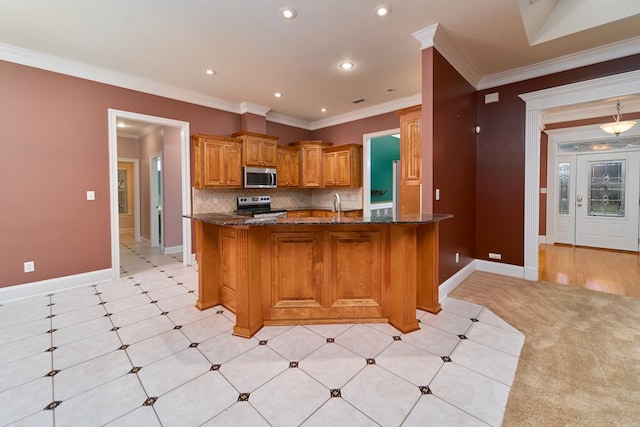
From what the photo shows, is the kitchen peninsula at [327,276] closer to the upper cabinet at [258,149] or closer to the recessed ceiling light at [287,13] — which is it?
the recessed ceiling light at [287,13]

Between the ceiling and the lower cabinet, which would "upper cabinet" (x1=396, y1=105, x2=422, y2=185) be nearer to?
the ceiling

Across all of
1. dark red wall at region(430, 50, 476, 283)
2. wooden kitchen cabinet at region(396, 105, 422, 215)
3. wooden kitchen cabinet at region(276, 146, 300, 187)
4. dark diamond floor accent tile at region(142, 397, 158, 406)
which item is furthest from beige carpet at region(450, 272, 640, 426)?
wooden kitchen cabinet at region(276, 146, 300, 187)

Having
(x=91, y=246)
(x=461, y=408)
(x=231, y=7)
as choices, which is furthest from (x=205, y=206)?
(x=461, y=408)

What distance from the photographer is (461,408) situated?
5.26 ft

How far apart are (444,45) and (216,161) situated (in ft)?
12.2

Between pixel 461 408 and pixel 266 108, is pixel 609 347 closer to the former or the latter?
pixel 461 408

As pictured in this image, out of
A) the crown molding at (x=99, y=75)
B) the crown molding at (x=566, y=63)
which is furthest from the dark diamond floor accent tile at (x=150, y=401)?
the crown molding at (x=566, y=63)

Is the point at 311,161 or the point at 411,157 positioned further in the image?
the point at 311,161

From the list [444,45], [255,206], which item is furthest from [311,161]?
[444,45]

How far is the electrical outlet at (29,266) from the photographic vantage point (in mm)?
3347

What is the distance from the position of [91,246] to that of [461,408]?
4.59 m

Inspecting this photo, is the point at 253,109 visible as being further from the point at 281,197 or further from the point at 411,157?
the point at 411,157

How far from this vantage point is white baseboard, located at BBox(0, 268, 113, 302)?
3236 millimetres

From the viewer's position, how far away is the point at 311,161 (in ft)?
19.9
